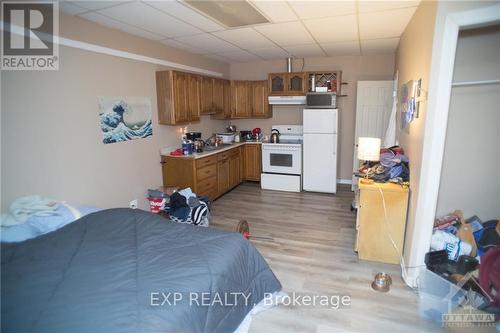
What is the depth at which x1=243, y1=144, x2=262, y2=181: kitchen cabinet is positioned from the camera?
576 cm

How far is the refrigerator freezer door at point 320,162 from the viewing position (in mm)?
5031

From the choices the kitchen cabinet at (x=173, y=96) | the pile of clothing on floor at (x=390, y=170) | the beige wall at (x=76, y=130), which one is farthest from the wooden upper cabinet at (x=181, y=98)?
the pile of clothing on floor at (x=390, y=170)

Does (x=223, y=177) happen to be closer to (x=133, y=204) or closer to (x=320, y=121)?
(x=133, y=204)

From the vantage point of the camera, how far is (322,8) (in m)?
2.72

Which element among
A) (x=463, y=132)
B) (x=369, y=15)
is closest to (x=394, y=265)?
(x=463, y=132)

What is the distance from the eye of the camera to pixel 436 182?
85.4 inches

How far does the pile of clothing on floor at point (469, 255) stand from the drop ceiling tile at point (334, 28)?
2280 millimetres

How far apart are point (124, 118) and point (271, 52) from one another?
2.76m

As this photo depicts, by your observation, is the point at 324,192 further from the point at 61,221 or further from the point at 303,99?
the point at 61,221

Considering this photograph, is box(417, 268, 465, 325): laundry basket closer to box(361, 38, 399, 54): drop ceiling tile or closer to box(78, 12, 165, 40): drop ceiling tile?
box(361, 38, 399, 54): drop ceiling tile

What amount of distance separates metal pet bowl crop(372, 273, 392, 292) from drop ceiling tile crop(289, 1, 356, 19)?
2.51m

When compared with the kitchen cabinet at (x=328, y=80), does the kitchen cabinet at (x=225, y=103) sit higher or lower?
lower

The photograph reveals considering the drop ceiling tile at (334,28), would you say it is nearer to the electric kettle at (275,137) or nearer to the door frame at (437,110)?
the door frame at (437,110)

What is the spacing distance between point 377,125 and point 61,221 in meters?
4.90
